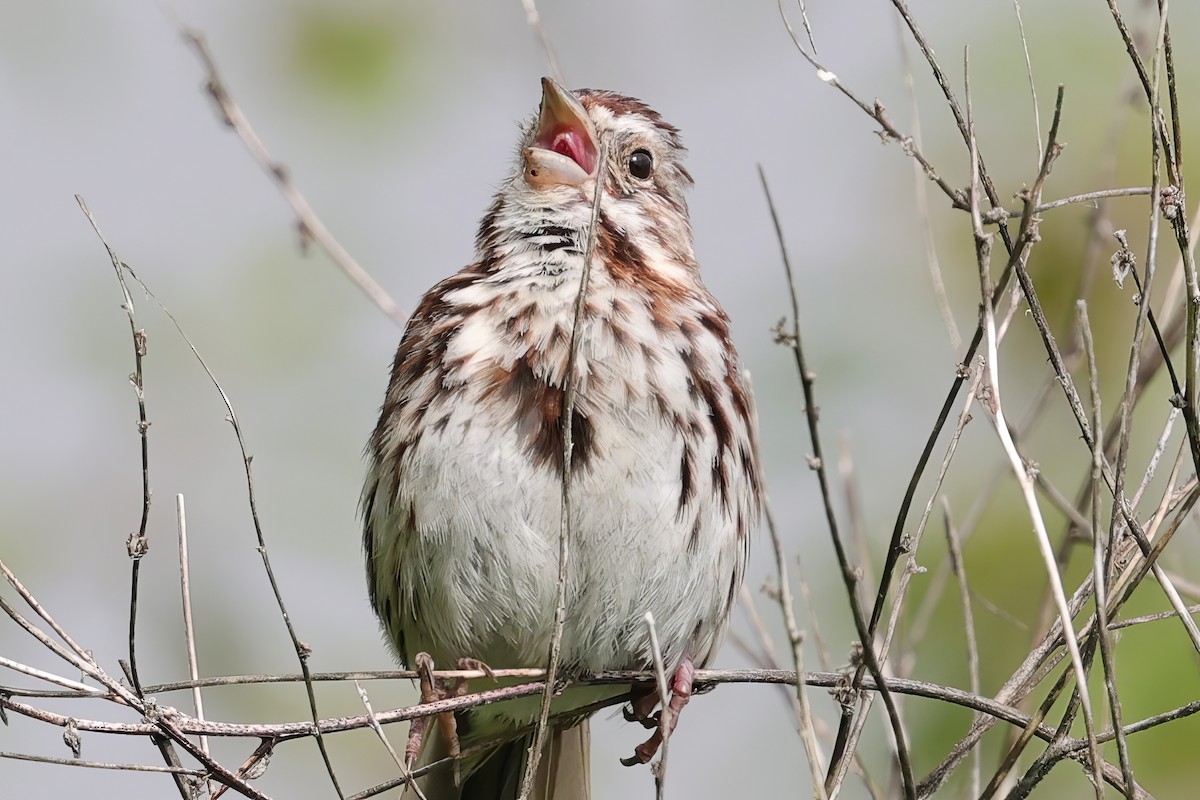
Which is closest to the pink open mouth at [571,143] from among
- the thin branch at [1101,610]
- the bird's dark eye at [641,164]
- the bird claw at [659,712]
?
the bird's dark eye at [641,164]

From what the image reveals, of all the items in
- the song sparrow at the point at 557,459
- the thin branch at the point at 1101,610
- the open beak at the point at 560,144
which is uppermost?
the open beak at the point at 560,144

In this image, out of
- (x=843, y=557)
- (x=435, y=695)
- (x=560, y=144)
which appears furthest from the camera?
(x=560, y=144)

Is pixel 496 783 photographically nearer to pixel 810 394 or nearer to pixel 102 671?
pixel 102 671

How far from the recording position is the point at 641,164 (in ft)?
12.5

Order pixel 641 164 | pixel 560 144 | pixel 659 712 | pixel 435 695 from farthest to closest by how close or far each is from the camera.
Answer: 1. pixel 641 164
2. pixel 560 144
3. pixel 659 712
4. pixel 435 695

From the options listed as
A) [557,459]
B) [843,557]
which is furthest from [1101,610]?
Result: [557,459]

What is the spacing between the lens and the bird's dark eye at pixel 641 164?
3.79m

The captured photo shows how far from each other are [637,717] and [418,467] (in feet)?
2.69

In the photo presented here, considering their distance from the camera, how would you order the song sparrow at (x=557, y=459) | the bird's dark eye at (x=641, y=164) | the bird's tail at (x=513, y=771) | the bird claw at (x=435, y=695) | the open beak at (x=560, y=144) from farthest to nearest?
the bird's dark eye at (x=641, y=164)
the bird's tail at (x=513, y=771)
the open beak at (x=560, y=144)
the song sparrow at (x=557, y=459)
the bird claw at (x=435, y=695)

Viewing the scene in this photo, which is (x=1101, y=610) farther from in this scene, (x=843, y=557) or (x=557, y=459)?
(x=557, y=459)

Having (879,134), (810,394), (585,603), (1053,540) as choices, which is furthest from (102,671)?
(1053,540)

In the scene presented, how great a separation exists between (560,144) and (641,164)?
0.26 meters

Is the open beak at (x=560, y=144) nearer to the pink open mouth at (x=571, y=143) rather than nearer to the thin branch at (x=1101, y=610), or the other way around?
the pink open mouth at (x=571, y=143)

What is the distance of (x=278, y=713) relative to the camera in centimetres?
521
